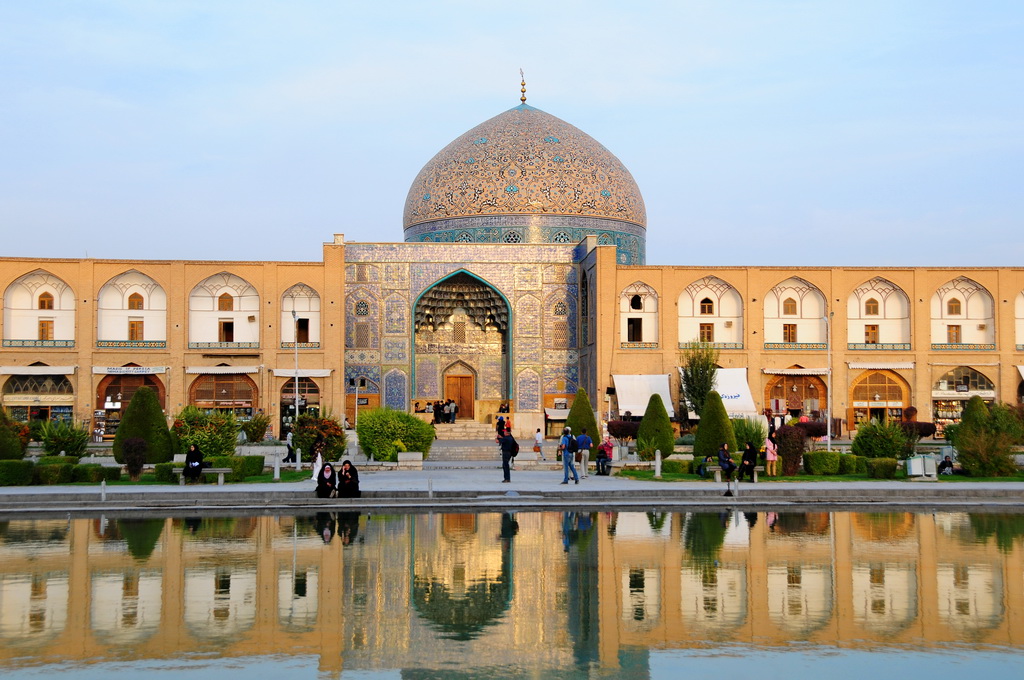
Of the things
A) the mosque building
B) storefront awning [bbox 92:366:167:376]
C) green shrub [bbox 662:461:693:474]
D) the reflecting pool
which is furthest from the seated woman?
storefront awning [bbox 92:366:167:376]

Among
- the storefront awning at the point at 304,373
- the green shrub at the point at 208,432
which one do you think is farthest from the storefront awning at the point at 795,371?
the green shrub at the point at 208,432

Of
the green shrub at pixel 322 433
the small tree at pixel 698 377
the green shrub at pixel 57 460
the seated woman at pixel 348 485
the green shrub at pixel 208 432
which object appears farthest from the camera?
the small tree at pixel 698 377

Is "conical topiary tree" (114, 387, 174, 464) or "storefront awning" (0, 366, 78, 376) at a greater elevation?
"storefront awning" (0, 366, 78, 376)

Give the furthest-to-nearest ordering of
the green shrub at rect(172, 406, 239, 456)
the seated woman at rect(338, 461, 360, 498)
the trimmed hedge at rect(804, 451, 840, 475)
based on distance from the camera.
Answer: the trimmed hedge at rect(804, 451, 840, 475) < the green shrub at rect(172, 406, 239, 456) < the seated woman at rect(338, 461, 360, 498)

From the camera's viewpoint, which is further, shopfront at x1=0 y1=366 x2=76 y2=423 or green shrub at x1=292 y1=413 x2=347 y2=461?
shopfront at x1=0 y1=366 x2=76 y2=423

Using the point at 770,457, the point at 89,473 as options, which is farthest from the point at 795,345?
the point at 89,473

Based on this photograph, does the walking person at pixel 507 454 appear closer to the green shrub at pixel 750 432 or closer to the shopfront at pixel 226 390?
the green shrub at pixel 750 432

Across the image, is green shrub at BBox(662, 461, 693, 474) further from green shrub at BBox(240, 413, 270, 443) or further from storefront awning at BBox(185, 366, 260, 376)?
storefront awning at BBox(185, 366, 260, 376)

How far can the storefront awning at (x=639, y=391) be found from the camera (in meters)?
29.3

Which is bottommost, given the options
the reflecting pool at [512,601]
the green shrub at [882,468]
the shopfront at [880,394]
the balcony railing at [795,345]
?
the reflecting pool at [512,601]

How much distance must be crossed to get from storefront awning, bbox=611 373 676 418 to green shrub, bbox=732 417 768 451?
876 cm

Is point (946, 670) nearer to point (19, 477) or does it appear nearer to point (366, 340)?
point (19, 477)

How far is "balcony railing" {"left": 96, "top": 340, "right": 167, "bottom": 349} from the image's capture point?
3030cm

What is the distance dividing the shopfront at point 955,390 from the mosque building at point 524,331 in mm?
43
